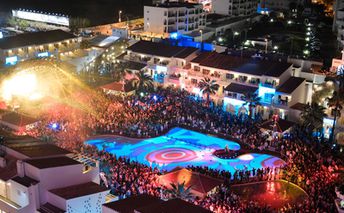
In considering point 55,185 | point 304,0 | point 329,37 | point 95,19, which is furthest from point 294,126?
point 95,19

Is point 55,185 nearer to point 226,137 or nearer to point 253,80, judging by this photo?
point 226,137

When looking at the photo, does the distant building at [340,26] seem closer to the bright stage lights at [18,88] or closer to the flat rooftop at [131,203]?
the bright stage lights at [18,88]

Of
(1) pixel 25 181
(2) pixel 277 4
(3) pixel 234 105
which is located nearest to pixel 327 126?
(3) pixel 234 105

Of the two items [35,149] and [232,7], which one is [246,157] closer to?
[35,149]

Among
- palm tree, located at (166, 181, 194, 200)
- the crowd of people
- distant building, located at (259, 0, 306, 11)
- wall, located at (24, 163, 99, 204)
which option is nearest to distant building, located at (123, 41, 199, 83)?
the crowd of people

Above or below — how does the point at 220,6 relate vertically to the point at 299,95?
above

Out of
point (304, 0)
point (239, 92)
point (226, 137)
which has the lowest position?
point (226, 137)
